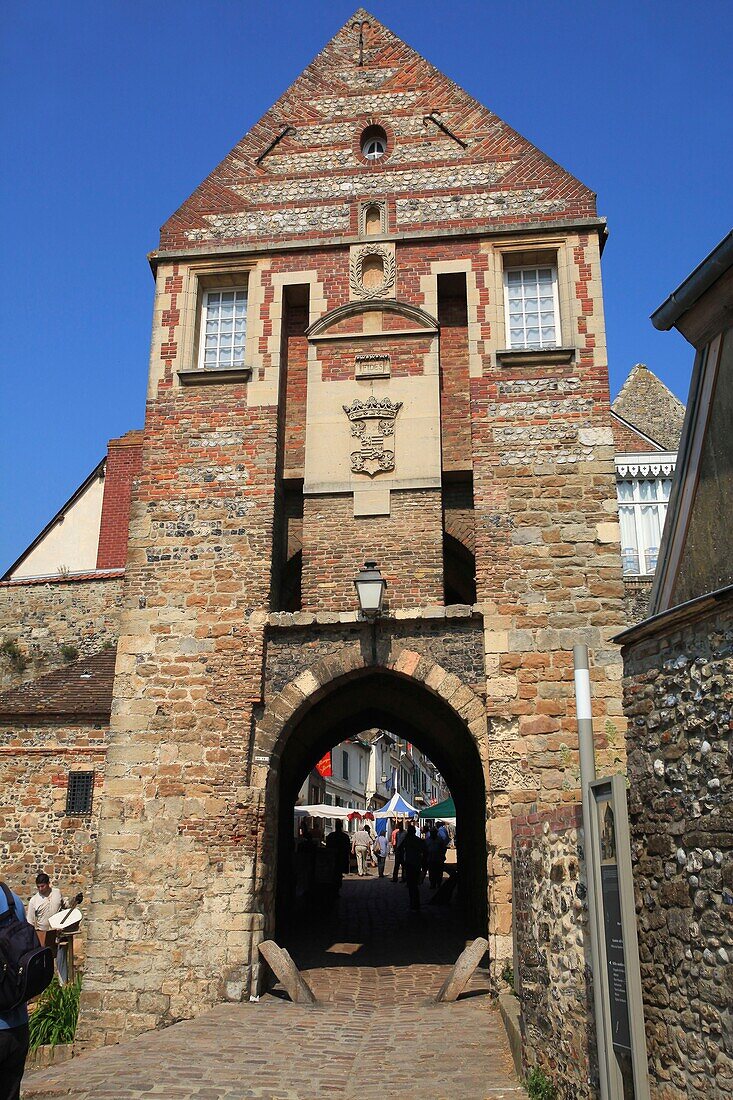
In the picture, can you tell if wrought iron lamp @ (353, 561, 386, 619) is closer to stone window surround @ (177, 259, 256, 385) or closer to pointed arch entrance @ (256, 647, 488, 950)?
pointed arch entrance @ (256, 647, 488, 950)

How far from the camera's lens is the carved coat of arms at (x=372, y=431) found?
1095cm

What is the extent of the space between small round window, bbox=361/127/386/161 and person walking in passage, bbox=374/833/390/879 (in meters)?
19.9

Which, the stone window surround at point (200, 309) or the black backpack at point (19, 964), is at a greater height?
the stone window surround at point (200, 309)

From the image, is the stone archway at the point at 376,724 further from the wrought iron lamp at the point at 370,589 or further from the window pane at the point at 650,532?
the window pane at the point at 650,532

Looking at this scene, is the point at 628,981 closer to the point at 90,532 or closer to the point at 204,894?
the point at 204,894

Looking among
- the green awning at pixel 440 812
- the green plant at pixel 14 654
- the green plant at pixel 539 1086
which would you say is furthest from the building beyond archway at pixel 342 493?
the green awning at pixel 440 812

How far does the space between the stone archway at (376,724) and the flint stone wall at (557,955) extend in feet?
9.02

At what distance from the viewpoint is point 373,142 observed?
41.0 feet

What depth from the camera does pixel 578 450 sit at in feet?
35.0

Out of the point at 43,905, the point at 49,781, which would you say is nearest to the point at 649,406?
the point at 49,781

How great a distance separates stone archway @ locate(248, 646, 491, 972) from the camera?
10.1 m

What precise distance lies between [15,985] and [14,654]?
14.7m

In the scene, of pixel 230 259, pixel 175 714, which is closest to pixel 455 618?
pixel 175 714

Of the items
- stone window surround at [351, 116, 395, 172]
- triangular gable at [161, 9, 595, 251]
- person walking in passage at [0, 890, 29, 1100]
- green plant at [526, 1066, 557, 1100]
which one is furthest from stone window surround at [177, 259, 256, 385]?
green plant at [526, 1066, 557, 1100]
